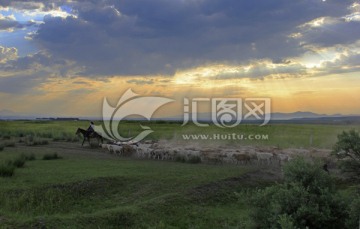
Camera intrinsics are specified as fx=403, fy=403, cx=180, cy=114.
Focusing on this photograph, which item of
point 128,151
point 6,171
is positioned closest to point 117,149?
point 128,151

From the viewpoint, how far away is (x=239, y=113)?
3847 cm

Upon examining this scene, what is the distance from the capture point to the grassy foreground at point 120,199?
441 inches

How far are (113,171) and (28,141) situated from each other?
17.5m

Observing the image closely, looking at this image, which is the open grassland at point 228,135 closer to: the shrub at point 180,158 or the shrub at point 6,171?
the shrub at point 180,158

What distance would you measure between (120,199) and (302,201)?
8.40 meters

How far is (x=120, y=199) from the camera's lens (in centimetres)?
1355

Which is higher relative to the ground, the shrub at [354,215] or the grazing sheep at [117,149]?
the shrub at [354,215]

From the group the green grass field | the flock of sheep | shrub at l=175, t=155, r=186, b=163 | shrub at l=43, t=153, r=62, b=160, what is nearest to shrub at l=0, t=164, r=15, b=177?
the green grass field

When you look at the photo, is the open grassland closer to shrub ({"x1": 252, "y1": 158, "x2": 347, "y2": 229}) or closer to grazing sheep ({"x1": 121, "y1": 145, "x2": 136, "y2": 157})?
grazing sheep ({"x1": 121, "y1": 145, "x2": 136, "y2": 157})

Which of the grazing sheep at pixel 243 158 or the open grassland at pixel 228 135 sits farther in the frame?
the open grassland at pixel 228 135

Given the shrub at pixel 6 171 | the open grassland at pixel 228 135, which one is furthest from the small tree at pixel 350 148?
the shrub at pixel 6 171

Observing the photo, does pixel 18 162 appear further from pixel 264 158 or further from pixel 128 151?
pixel 264 158

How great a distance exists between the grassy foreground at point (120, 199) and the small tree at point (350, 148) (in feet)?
9.88

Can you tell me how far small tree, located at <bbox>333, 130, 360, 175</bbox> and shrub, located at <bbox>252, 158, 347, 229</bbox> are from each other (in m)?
3.56
